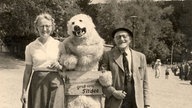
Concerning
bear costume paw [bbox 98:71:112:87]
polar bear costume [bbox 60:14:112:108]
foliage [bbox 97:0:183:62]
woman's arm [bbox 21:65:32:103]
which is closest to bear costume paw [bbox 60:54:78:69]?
polar bear costume [bbox 60:14:112:108]

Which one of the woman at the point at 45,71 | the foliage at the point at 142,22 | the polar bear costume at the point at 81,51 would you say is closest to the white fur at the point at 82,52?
the polar bear costume at the point at 81,51

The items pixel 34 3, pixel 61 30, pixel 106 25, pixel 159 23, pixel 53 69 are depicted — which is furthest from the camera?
pixel 159 23

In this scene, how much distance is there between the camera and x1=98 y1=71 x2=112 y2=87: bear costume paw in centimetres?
571

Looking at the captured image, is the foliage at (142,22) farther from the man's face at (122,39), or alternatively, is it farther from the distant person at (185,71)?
the man's face at (122,39)

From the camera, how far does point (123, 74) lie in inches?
230

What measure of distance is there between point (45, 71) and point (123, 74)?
1030mm

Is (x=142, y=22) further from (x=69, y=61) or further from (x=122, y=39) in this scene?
(x=69, y=61)

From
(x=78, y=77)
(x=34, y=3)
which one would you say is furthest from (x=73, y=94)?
(x=34, y=3)

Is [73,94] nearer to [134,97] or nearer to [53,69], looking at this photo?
[53,69]

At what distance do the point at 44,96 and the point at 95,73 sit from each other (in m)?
0.74

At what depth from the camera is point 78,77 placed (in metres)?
5.78

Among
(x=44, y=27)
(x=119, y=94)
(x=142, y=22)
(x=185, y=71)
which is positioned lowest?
(x=185, y=71)

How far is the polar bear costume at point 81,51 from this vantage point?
571 cm

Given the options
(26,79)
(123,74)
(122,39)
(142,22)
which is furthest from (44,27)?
(142,22)
